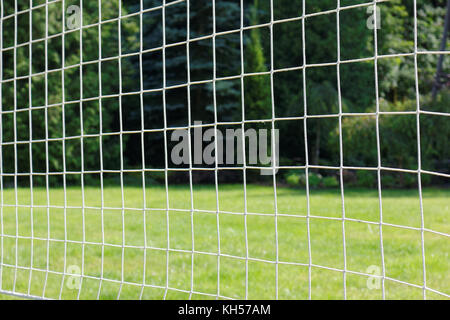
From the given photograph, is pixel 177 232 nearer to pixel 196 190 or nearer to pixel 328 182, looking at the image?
pixel 196 190

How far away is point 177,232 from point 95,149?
249 inches

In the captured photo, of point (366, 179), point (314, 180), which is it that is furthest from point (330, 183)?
point (366, 179)

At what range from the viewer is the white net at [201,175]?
289 centimetres

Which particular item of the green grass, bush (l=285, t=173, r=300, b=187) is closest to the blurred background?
bush (l=285, t=173, r=300, b=187)

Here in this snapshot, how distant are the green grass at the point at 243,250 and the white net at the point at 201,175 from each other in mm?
20

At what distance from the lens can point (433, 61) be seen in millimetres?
12773

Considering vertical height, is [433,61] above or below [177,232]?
above

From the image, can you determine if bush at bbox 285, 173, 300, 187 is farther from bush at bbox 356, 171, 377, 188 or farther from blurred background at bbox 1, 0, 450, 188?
bush at bbox 356, 171, 377, 188

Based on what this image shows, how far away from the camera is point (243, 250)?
14.0 ft

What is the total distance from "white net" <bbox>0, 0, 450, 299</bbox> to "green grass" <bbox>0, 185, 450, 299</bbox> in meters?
0.02

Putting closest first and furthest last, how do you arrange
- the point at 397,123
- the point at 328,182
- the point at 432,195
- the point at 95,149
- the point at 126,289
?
the point at 126,289, the point at 432,195, the point at 397,123, the point at 328,182, the point at 95,149

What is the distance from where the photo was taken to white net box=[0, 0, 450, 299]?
2895 mm

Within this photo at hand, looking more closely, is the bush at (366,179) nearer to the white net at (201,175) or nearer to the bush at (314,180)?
the white net at (201,175)
